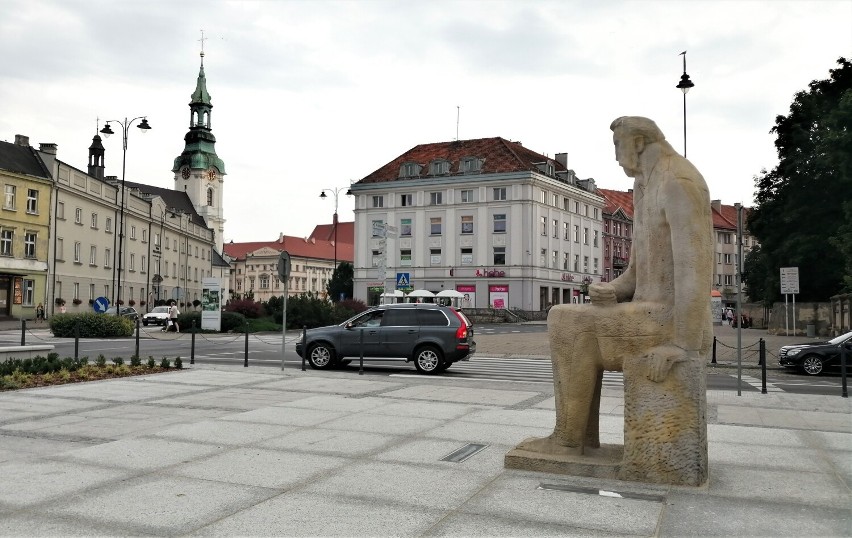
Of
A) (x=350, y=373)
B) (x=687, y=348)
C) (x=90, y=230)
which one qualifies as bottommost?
(x=350, y=373)

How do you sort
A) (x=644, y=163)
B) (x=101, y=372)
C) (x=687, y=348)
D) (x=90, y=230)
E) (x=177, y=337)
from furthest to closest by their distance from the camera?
(x=90, y=230) → (x=177, y=337) → (x=101, y=372) → (x=644, y=163) → (x=687, y=348)

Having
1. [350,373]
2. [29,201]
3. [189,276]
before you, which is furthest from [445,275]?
[350,373]

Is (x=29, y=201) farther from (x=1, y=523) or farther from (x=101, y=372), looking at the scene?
(x=1, y=523)

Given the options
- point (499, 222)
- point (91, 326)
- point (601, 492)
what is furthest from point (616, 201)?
point (601, 492)

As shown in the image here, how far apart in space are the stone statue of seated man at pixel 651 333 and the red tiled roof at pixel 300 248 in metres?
138

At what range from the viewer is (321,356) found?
59.8 ft

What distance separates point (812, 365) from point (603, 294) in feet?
53.3

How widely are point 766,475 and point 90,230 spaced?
2320 inches

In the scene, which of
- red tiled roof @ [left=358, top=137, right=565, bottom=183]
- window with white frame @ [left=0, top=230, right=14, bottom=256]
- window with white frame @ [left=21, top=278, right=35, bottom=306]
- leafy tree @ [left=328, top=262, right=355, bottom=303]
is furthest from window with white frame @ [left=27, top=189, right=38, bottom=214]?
leafy tree @ [left=328, top=262, right=355, bottom=303]

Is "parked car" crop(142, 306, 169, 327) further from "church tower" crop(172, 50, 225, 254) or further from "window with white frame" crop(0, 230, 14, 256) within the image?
"church tower" crop(172, 50, 225, 254)

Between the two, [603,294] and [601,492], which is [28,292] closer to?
[603,294]

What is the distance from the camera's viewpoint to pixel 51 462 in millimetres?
6449

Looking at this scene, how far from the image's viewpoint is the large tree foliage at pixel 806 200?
40.3 meters

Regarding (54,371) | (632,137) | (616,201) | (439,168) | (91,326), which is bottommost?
(54,371)
